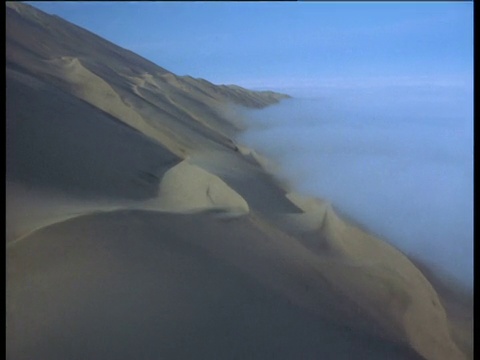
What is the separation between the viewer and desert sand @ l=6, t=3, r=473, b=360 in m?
1.84

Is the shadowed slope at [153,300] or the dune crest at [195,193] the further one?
the dune crest at [195,193]

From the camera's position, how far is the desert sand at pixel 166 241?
1.84 metres

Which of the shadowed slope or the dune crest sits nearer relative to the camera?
the shadowed slope

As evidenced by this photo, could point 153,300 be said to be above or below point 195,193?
below

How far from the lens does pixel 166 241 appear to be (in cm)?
190

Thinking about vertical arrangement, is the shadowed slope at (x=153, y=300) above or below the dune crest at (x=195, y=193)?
below

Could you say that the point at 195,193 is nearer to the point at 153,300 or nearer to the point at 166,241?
the point at 166,241

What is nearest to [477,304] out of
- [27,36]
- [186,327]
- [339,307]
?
[339,307]

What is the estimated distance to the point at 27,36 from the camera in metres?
1.98

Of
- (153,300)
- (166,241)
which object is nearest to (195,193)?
(166,241)

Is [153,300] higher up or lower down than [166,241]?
lower down

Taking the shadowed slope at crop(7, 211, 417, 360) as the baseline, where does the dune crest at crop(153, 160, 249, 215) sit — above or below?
above

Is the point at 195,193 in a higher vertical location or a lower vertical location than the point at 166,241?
higher

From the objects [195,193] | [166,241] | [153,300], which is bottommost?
[153,300]
